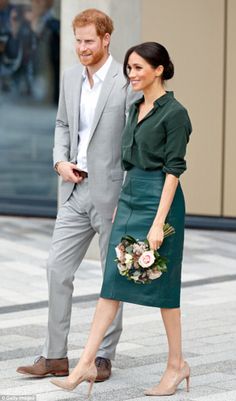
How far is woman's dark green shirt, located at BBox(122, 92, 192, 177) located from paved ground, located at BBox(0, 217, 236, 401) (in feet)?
3.77

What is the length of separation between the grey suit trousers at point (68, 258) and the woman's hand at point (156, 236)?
59cm

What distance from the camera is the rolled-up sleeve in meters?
6.34

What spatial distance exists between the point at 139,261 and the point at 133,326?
2.22m

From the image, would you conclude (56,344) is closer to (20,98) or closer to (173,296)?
(173,296)

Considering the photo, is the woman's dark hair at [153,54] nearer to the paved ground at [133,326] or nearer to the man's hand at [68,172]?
the man's hand at [68,172]

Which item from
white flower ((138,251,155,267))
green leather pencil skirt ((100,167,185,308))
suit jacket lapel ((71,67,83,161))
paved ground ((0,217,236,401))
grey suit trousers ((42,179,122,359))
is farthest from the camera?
suit jacket lapel ((71,67,83,161))

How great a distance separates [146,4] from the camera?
1339 centimetres

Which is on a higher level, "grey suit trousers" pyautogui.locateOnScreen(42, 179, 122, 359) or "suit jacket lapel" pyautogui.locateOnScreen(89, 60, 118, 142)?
"suit jacket lapel" pyautogui.locateOnScreen(89, 60, 118, 142)

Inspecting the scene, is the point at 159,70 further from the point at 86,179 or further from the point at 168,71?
the point at 86,179

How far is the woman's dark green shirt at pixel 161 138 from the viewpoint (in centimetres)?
636

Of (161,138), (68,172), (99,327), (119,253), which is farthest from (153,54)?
(99,327)

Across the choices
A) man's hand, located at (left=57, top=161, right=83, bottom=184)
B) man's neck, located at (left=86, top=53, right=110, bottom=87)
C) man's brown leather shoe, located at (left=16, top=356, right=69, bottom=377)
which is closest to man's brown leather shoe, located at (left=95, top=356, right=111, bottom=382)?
man's brown leather shoe, located at (left=16, top=356, right=69, bottom=377)

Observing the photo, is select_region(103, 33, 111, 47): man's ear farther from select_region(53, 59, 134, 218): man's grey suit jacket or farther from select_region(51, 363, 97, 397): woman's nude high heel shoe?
select_region(51, 363, 97, 397): woman's nude high heel shoe

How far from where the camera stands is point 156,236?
6.31m
